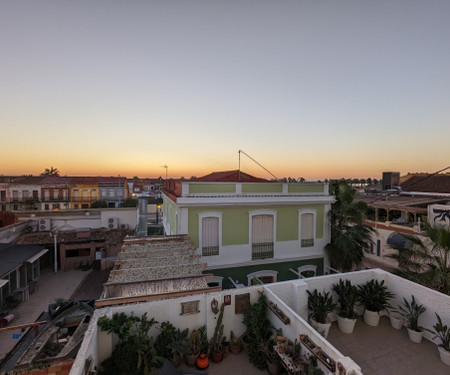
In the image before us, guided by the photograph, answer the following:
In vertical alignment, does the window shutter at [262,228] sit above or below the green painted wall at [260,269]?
above

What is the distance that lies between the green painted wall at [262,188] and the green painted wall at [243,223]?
91cm

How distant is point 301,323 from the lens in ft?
17.5

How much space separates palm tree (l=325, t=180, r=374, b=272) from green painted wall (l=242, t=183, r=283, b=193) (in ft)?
11.8

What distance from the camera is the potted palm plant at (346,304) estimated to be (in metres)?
7.09

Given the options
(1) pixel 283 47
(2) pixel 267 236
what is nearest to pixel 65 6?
(1) pixel 283 47

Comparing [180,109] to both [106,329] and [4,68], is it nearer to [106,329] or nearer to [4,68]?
[4,68]

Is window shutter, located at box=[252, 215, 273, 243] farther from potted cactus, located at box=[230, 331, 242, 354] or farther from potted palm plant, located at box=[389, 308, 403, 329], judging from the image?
potted palm plant, located at box=[389, 308, 403, 329]

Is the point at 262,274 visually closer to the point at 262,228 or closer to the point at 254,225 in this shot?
the point at 262,228

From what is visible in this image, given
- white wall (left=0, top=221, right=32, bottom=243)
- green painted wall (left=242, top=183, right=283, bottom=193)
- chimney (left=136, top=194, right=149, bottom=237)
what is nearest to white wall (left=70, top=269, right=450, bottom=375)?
green painted wall (left=242, top=183, right=283, bottom=193)

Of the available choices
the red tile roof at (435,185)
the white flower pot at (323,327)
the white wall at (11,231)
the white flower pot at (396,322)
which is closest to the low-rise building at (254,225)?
the white flower pot at (323,327)

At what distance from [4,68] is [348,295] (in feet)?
59.5

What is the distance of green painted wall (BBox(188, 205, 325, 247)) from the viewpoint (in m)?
10.5

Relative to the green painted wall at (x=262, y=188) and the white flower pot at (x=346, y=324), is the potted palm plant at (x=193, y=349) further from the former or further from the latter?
the green painted wall at (x=262, y=188)

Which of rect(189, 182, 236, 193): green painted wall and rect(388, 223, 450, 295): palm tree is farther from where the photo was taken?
rect(189, 182, 236, 193): green painted wall
